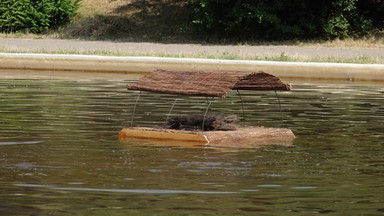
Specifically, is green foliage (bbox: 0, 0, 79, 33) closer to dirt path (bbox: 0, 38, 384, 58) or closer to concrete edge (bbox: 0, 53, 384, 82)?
dirt path (bbox: 0, 38, 384, 58)

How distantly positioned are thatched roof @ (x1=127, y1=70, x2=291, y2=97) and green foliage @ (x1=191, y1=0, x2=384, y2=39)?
17321 millimetres

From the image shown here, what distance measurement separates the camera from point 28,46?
33.3 metres

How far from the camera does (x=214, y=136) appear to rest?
15953 millimetres

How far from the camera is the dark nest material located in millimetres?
16672

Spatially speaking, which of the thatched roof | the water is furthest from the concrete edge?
the thatched roof

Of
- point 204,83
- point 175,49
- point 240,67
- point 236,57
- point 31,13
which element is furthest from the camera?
point 31,13

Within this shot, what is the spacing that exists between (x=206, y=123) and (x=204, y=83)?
64cm

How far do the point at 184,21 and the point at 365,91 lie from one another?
15.0m

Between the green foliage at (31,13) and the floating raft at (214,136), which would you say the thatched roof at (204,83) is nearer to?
the floating raft at (214,136)

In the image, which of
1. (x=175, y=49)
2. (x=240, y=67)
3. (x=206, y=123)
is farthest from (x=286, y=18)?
(x=206, y=123)

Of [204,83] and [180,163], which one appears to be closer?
[180,163]

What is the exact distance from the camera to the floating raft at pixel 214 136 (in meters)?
15.9

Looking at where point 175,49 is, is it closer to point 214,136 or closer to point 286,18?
point 286,18

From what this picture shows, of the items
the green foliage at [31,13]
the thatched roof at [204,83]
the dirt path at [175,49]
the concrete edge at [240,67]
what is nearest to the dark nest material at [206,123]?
the thatched roof at [204,83]
